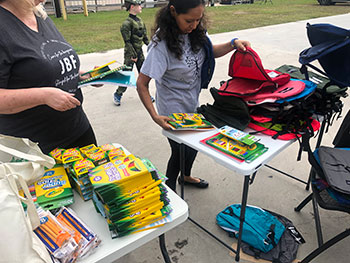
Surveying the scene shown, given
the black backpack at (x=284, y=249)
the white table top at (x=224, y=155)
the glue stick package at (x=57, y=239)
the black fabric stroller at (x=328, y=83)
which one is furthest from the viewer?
the black backpack at (x=284, y=249)

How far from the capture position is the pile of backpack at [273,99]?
165 cm

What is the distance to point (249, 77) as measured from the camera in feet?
6.11

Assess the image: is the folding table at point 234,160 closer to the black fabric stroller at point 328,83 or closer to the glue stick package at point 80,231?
the black fabric stroller at point 328,83

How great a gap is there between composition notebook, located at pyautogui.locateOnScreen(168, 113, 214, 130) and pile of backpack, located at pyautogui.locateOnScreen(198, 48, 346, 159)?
0.09 metres

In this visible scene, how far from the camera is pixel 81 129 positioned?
161 centimetres

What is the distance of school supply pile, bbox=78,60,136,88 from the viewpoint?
1.31 m

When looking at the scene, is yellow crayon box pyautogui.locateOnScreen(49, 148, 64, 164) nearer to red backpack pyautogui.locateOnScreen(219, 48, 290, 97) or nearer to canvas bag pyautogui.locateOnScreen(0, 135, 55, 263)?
canvas bag pyautogui.locateOnScreen(0, 135, 55, 263)

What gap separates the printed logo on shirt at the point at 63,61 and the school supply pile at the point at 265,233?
1412mm

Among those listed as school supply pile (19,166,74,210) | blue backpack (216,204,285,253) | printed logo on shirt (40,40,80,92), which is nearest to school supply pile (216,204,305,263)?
blue backpack (216,204,285,253)

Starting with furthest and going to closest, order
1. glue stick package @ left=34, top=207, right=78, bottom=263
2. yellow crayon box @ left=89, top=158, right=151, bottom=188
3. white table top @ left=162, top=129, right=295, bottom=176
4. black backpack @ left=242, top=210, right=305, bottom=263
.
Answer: black backpack @ left=242, top=210, right=305, bottom=263 → white table top @ left=162, top=129, right=295, bottom=176 → yellow crayon box @ left=89, top=158, right=151, bottom=188 → glue stick package @ left=34, top=207, right=78, bottom=263

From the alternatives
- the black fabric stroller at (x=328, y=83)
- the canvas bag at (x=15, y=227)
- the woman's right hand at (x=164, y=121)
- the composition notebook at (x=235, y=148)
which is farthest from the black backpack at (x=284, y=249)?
the canvas bag at (x=15, y=227)

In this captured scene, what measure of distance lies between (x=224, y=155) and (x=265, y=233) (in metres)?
0.79

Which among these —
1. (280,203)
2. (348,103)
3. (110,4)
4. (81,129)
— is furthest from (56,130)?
(110,4)

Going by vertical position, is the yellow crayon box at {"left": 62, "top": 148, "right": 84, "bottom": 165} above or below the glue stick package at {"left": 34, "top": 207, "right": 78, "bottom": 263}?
above
